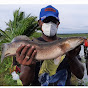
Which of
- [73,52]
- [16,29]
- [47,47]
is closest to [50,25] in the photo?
[47,47]

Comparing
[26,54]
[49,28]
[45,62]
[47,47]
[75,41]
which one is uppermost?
[49,28]

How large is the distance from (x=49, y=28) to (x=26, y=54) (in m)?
0.71

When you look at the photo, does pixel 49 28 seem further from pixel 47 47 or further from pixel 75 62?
pixel 75 62

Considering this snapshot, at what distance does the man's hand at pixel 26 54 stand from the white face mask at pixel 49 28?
0.64 m

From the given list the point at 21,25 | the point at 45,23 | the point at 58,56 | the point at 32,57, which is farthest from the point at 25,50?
the point at 21,25

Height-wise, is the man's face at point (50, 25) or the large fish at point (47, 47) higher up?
the man's face at point (50, 25)

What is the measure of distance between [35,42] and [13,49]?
1.23 ft

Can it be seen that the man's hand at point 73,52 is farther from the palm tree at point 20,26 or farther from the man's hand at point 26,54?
the palm tree at point 20,26

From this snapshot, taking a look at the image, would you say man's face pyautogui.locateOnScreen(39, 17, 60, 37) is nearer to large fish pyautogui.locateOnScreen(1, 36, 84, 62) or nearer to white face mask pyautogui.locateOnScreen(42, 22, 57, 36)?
white face mask pyautogui.locateOnScreen(42, 22, 57, 36)

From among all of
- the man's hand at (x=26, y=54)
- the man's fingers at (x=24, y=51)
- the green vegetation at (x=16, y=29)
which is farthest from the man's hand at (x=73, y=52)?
the green vegetation at (x=16, y=29)

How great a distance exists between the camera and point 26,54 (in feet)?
9.34

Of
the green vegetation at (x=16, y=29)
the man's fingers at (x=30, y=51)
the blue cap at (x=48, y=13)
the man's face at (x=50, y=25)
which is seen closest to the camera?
the man's fingers at (x=30, y=51)

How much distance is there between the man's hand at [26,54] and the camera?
2730 mm

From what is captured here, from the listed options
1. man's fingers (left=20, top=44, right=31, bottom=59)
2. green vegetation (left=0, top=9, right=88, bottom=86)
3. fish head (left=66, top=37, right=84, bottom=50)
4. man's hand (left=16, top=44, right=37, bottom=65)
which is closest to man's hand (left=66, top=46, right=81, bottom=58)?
fish head (left=66, top=37, right=84, bottom=50)
